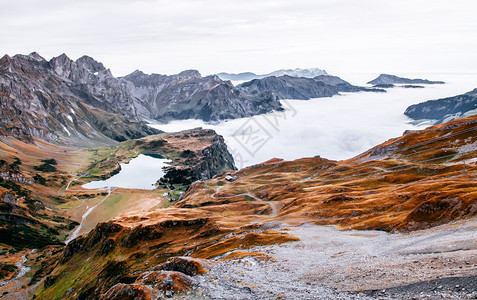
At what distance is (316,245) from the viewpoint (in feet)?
212

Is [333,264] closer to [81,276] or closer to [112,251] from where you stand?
[112,251]

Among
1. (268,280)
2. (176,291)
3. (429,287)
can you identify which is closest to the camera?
(429,287)

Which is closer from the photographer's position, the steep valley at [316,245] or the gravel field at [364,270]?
the gravel field at [364,270]

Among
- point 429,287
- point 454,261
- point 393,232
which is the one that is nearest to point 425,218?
point 393,232

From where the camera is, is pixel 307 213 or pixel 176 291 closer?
pixel 176 291

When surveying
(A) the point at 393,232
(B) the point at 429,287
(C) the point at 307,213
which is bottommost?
(C) the point at 307,213

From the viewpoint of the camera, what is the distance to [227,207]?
15000 centimetres

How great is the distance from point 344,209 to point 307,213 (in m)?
12.4

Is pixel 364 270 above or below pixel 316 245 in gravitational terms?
above

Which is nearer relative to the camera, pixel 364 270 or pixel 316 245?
pixel 364 270

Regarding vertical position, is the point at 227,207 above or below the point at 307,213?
below

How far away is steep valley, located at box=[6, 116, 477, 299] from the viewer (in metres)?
38.6

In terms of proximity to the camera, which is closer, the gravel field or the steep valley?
the gravel field

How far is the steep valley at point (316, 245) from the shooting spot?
38.6 meters
